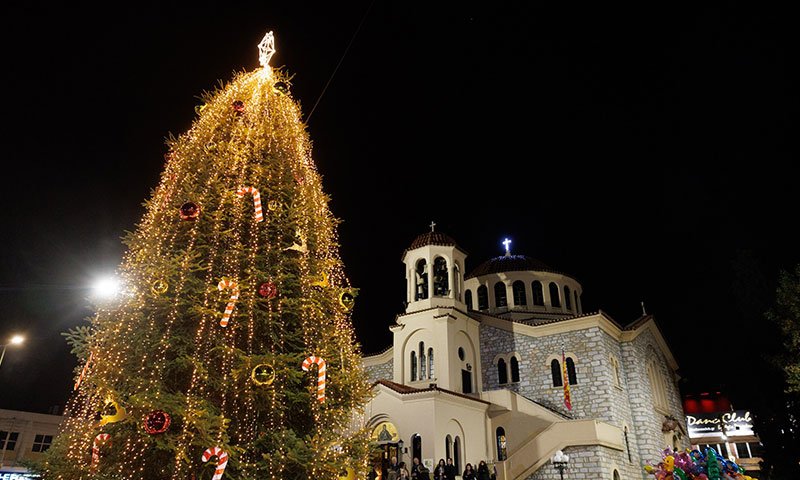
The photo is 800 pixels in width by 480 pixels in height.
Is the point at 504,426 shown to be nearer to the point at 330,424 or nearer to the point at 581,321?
the point at 581,321

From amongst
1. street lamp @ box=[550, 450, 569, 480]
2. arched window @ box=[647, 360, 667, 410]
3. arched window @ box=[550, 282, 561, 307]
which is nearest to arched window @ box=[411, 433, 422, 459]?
street lamp @ box=[550, 450, 569, 480]

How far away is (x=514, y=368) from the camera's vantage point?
2061 cm

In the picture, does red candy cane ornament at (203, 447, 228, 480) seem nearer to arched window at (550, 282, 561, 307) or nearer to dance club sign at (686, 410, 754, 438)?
arched window at (550, 282, 561, 307)

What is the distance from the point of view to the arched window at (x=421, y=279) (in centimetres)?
2061

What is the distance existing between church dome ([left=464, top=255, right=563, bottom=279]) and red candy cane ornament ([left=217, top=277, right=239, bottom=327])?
2091 centimetres

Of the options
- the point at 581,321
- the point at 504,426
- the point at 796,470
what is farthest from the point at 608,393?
the point at 796,470

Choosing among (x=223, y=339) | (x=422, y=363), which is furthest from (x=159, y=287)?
(x=422, y=363)

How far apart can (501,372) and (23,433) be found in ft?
81.8

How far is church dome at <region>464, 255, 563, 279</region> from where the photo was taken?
25.5 metres

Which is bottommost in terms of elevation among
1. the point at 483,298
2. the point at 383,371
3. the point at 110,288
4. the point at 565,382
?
the point at 110,288

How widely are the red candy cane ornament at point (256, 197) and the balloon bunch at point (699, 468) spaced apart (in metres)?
7.88

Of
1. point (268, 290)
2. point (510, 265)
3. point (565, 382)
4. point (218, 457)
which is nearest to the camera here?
point (218, 457)

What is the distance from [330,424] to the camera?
21.2 ft

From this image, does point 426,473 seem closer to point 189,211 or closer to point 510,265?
point 189,211
